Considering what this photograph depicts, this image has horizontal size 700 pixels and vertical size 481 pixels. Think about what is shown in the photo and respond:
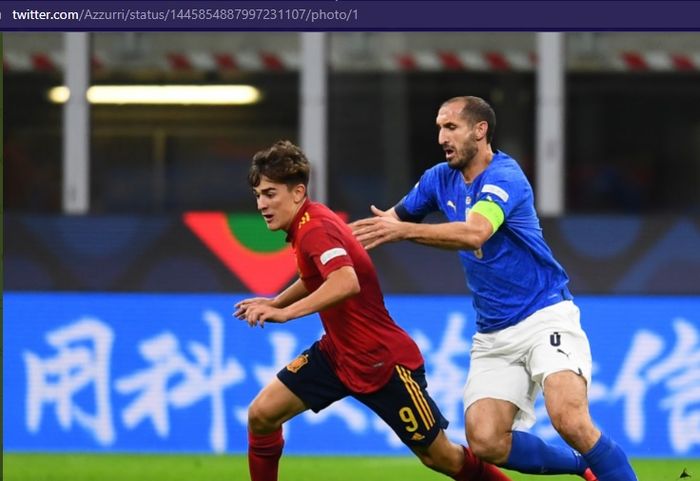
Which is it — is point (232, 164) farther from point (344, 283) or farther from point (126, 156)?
point (344, 283)

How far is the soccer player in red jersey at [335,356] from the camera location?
649 centimetres

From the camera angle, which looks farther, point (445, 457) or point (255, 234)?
point (255, 234)

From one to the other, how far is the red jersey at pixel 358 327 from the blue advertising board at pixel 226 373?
289cm

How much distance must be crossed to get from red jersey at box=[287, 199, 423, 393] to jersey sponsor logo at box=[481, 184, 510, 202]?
22.7 inches

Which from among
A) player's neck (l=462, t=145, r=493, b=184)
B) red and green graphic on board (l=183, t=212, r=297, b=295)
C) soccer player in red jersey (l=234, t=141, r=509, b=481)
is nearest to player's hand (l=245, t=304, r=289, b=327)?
soccer player in red jersey (l=234, t=141, r=509, b=481)

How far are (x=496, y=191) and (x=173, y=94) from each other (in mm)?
5436

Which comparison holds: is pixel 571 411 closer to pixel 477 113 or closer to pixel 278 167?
pixel 477 113

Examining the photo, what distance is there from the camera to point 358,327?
6617mm

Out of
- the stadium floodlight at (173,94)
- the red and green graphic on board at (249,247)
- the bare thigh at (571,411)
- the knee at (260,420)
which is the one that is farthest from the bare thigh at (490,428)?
the stadium floodlight at (173,94)

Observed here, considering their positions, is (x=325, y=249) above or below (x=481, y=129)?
below

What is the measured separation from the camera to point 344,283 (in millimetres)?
6203

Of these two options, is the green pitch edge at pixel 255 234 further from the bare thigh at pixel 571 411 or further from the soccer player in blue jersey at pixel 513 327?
the bare thigh at pixel 571 411

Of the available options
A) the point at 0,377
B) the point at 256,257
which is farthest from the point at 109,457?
the point at 256,257

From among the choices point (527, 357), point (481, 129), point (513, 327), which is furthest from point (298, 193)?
point (527, 357)
